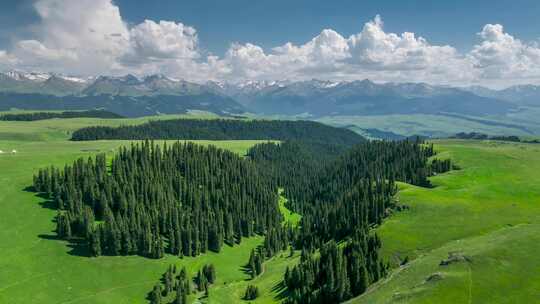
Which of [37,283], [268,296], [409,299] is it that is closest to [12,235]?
[37,283]

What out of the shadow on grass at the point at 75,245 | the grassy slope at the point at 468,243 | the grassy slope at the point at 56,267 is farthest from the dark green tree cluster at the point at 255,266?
the shadow on grass at the point at 75,245

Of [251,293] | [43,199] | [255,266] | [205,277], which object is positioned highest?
[43,199]

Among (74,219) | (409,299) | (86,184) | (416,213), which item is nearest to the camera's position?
(409,299)

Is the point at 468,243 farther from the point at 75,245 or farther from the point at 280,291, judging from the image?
the point at 75,245

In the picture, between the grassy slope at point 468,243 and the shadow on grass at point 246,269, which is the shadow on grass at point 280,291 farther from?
the grassy slope at point 468,243

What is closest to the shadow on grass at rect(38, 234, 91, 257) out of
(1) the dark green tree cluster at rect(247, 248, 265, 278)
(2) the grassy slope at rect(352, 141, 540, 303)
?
(1) the dark green tree cluster at rect(247, 248, 265, 278)

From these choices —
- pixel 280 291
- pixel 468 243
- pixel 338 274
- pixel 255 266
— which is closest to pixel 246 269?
pixel 255 266

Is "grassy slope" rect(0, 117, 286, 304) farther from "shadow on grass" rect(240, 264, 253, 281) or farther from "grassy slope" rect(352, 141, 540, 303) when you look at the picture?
"grassy slope" rect(352, 141, 540, 303)

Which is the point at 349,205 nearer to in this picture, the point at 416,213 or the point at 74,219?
the point at 416,213
